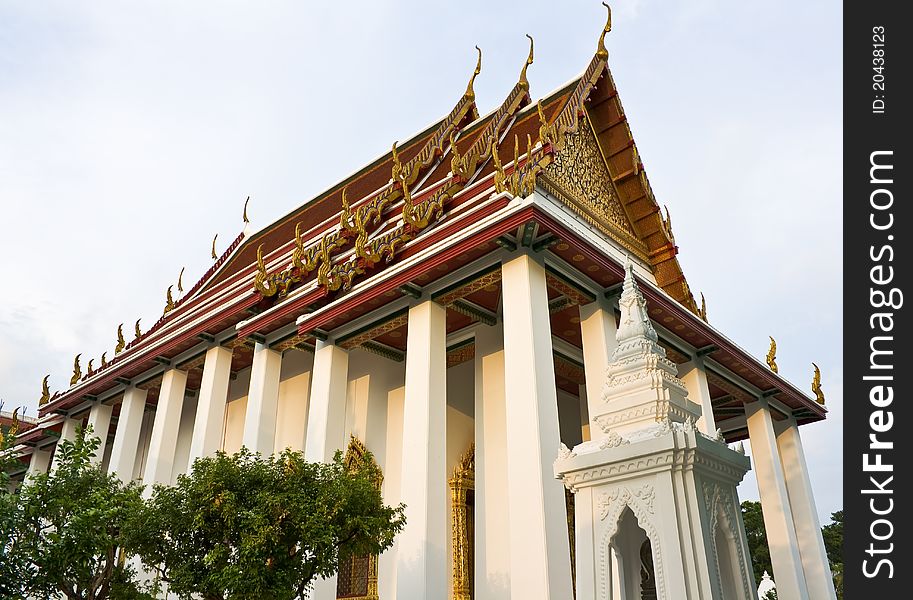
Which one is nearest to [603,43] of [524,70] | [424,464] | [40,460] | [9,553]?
[524,70]

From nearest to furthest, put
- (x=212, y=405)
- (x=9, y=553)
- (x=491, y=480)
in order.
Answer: (x=9, y=553) → (x=491, y=480) → (x=212, y=405)

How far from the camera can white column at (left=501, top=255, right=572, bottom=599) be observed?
5504 mm

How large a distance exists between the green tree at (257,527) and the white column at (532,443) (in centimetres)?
109

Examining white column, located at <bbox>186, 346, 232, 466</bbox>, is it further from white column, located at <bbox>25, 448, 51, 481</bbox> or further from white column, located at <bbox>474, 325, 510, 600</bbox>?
white column, located at <bbox>25, 448, 51, 481</bbox>

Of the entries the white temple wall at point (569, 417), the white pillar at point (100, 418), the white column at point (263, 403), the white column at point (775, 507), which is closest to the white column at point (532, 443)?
the white column at point (263, 403)

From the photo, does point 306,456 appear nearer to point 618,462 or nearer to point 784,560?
→ point 618,462

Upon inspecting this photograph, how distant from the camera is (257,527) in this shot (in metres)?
4.75

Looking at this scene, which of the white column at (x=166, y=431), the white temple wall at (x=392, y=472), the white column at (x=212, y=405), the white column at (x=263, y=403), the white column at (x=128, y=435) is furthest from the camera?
the white column at (x=128, y=435)

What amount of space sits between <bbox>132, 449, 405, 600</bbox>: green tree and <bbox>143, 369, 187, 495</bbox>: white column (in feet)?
15.9

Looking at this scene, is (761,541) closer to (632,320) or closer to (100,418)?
(100,418)

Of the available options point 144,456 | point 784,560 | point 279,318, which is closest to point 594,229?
point 279,318

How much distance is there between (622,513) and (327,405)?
553cm

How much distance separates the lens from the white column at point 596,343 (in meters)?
7.21

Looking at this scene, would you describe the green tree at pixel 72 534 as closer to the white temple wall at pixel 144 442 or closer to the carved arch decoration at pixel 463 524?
the carved arch decoration at pixel 463 524
